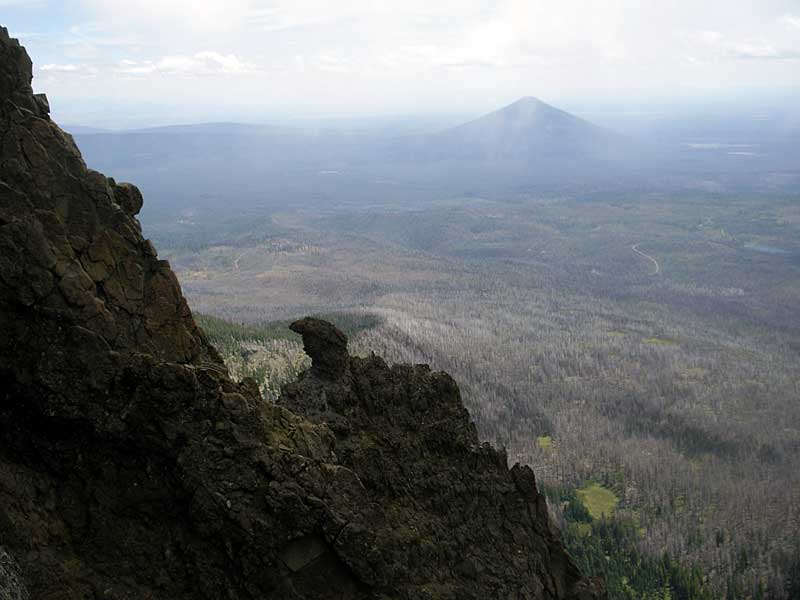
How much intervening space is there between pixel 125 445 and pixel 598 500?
86.3m

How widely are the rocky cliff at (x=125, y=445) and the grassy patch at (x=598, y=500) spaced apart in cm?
7652

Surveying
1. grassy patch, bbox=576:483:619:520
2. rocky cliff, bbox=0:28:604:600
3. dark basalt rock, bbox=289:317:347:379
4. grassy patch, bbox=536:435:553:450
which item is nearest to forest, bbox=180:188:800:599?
grassy patch, bbox=576:483:619:520

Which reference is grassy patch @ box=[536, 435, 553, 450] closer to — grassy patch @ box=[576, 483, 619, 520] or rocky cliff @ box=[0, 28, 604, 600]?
grassy patch @ box=[576, 483, 619, 520]

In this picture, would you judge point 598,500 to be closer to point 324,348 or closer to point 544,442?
point 544,442

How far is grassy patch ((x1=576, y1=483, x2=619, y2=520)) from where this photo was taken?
3440 inches

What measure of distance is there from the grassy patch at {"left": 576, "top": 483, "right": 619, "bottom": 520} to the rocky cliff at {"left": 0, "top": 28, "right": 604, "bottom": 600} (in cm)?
7652

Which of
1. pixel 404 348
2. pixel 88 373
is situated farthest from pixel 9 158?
pixel 404 348

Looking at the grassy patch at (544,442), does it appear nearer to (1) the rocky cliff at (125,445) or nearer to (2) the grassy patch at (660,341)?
(2) the grassy patch at (660,341)

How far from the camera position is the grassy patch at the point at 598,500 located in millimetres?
87375

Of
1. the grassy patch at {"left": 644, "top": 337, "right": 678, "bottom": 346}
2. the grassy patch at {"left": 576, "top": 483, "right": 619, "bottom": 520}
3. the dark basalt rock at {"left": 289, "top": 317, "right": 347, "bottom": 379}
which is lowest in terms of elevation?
the grassy patch at {"left": 576, "top": 483, "right": 619, "bottom": 520}

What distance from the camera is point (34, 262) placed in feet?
45.8

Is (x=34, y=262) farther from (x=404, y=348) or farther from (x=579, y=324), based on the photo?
(x=579, y=324)

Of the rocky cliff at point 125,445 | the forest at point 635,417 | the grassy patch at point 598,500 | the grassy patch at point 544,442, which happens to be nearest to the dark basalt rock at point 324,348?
the rocky cliff at point 125,445

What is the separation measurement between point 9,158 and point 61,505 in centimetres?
709
